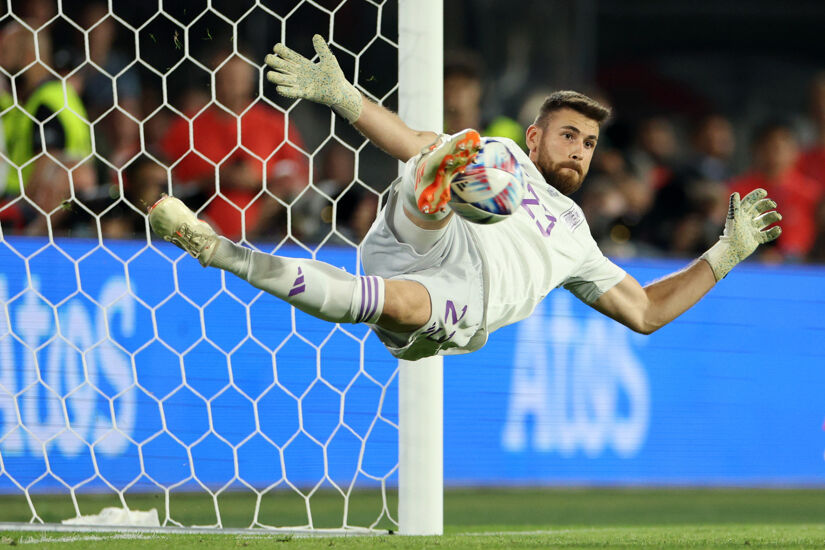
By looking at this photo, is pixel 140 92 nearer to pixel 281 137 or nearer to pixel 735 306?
pixel 281 137

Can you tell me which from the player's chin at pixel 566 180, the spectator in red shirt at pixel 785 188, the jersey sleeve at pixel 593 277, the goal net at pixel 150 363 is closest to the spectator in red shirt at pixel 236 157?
the goal net at pixel 150 363

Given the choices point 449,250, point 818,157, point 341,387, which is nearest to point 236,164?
point 341,387

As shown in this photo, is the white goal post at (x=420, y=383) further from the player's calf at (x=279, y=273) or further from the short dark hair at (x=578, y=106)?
the player's calf at (x=279, y=273)

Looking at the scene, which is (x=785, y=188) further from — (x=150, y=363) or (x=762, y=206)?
(x=150, y=363)

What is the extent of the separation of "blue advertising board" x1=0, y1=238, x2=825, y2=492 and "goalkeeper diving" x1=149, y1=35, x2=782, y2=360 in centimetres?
99

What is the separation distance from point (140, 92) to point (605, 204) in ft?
9.47

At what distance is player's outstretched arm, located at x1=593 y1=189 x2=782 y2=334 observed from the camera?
162 inches

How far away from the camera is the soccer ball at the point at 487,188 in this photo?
10.5ft

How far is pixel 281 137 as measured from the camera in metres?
6.31

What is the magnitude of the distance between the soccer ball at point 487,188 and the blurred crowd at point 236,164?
4.38ft

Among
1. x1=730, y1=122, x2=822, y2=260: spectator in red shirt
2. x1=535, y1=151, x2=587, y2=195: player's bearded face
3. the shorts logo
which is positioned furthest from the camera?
x1=730, y1=122, x2=822, y2=260: spectator in red shirt

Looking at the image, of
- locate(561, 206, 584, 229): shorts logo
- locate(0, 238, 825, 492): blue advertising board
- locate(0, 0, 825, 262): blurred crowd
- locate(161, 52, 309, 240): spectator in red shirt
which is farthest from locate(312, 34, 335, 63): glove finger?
locate(161, 52, 309, 240): spectator in red shirt

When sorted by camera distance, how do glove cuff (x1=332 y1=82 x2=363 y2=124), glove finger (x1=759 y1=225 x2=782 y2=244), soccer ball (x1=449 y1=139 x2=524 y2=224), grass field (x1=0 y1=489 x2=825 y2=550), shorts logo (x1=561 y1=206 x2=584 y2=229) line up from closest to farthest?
soccer ball (x1=449 y1=139 x2=524 y2=224) < glove cuff (x1=332 y1=82 x2=363 y2=124) < grass field (x1=0 y1=489 x2=825 y2=550) < shorts logo (x1=561 y1=206 x2=584 y2=229) < glove finger (x1=759 y1=225 x2=782 y2=244)

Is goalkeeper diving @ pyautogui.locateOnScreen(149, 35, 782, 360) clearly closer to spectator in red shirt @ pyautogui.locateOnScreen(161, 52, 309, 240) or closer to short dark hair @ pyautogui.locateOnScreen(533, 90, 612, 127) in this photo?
short dark hair @ pyautogui.locateOnScreen(533, 90, 612, 127)
